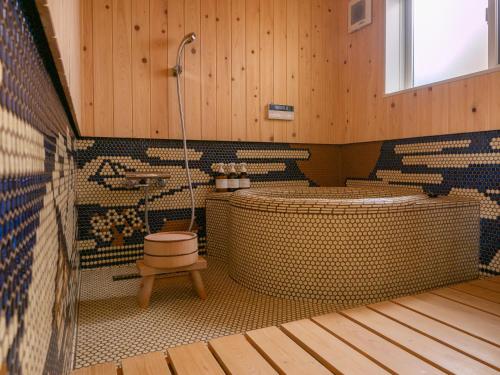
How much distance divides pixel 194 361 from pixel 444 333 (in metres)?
0.87

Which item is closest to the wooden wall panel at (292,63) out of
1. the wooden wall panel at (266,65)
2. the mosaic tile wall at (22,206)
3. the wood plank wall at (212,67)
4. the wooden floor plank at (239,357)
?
the wood plank wall at (212,67)

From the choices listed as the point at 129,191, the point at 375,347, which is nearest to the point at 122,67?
the point at 129,191

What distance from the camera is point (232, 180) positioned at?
3.03 meters

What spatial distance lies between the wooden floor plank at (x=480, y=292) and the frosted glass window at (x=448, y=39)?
1486 millimetres

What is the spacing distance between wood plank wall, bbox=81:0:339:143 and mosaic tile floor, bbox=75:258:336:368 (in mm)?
1220

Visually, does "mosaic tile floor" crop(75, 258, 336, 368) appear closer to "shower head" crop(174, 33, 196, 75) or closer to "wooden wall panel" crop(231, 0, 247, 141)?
"wooden wall panel" crop(231, 0, 247, 141)

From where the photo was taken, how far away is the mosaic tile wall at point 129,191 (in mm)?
2670

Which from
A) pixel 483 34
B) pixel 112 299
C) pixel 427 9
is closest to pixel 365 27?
pixel 427 9

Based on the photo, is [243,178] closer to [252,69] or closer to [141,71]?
[252,69]

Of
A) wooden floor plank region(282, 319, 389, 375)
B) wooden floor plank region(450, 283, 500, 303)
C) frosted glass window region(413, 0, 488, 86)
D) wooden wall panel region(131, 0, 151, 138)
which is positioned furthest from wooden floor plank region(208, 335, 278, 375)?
frosted glass window region(413, 0, 488, 86)

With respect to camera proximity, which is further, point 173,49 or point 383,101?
point 383,101

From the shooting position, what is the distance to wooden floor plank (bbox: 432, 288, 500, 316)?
5.01 ft

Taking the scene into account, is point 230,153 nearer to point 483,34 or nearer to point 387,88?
point 387,88

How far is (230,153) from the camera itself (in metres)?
3.16
